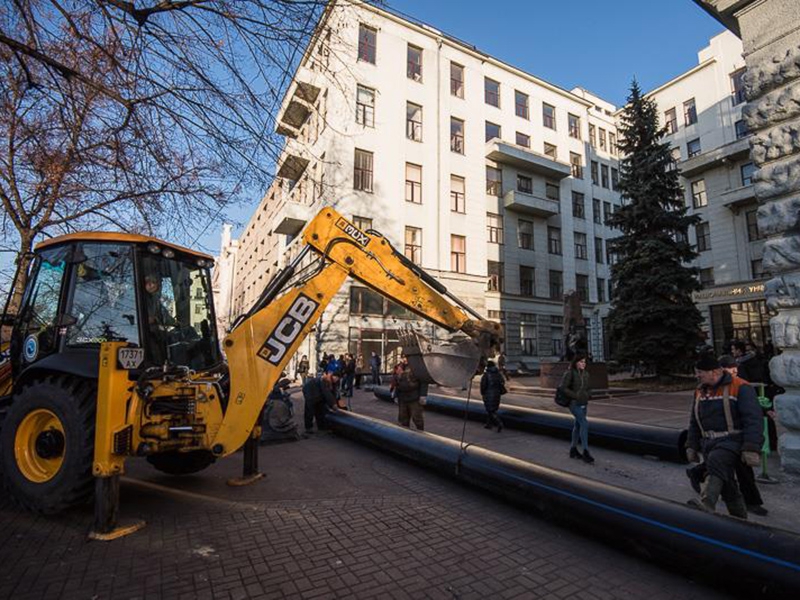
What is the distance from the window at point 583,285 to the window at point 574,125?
1318cm

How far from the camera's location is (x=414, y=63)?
31.9 meters

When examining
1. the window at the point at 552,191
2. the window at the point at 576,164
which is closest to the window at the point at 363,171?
the window at the point at 552,191

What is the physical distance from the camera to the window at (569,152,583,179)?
4000 cm

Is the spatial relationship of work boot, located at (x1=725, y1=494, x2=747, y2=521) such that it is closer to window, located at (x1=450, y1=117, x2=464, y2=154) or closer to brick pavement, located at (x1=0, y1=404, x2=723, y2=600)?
brick pavement, located at (x1=0, y1=404, x2=723, y2=600)

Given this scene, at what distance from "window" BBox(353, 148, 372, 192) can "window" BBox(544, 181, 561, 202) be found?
16760 mm

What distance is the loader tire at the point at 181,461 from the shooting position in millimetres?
6172

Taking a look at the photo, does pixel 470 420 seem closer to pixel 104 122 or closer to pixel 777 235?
pixel 777 235

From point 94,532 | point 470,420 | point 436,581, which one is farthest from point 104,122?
point 470,420

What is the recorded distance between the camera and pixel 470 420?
1191 cm

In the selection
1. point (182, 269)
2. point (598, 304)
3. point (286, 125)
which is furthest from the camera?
point (598, 304)

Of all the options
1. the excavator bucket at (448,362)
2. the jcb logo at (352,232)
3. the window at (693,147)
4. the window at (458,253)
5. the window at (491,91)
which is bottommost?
the excavator bucket at (448,362)

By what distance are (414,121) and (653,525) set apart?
3106cm

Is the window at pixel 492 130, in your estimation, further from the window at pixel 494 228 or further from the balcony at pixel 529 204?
the window at pixel 494 228

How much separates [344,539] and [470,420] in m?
8.01
